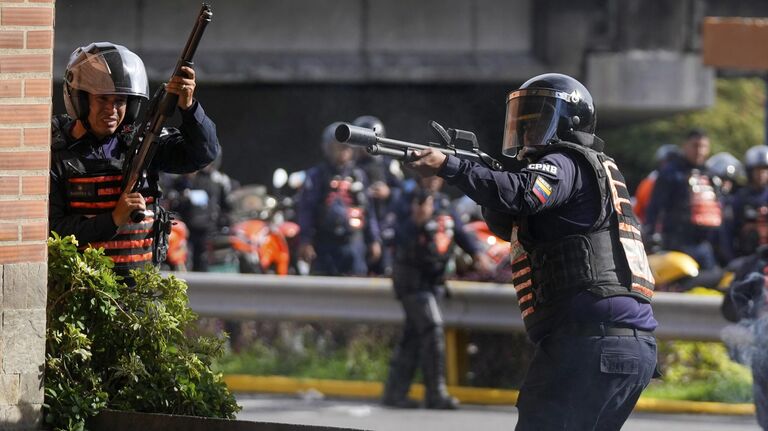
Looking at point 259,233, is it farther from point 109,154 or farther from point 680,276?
point 109,154

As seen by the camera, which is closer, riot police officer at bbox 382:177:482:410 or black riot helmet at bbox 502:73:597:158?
black riot helmet at bbox 502:73:597:158

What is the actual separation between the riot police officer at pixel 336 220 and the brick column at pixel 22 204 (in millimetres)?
7581

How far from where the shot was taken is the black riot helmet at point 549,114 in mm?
5145

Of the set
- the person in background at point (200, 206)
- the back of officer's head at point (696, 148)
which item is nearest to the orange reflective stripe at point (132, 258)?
the person in background at point (200, 206)

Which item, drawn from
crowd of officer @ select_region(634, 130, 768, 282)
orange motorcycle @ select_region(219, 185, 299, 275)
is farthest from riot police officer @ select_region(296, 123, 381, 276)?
crowd of officer @ select_region(634, 130, 768, 282)

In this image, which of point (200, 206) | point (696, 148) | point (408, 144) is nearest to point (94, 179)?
point (408, 144)

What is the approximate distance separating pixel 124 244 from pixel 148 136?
47 centimetres

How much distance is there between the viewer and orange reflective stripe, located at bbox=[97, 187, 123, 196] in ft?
16.7

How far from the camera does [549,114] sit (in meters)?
5.14

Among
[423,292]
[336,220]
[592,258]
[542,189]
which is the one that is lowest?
[423,292]

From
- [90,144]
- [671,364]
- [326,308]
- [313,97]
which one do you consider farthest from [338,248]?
[313,97]

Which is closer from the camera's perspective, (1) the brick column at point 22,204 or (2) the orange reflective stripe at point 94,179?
(1) the brick column at point 22,204

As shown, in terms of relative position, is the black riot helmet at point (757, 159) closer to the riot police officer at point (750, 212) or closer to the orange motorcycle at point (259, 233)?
the riot police officer at point (750, 212)

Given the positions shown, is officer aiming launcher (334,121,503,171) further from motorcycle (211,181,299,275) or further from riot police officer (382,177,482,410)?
motorcycle (211,181,299,275)
